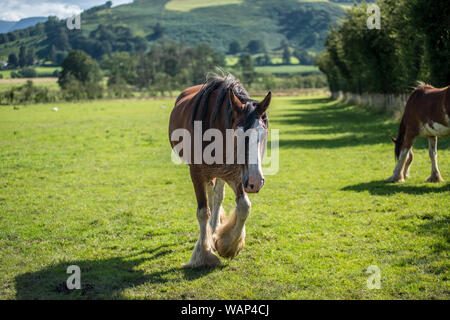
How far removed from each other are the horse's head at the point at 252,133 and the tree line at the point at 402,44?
15431 mm

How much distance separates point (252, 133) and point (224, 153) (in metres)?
0.83

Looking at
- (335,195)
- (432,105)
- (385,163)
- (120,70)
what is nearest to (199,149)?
(335,195)

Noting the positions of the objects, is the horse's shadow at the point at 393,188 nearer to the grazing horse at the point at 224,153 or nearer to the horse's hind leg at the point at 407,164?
the horse's hind leg at the point at 407,164

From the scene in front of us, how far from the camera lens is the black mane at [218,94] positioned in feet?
16.9

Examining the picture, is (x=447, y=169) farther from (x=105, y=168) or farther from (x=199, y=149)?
(x=105, y=168)

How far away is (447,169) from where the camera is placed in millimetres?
11234

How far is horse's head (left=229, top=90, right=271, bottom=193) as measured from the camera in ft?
14.6

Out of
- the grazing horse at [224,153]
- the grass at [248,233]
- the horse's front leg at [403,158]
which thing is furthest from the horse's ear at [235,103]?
the horse's front leg at [403,158]

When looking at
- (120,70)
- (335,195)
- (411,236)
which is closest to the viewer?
(411,236)

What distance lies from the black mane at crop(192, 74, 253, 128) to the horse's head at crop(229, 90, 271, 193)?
0.85ft

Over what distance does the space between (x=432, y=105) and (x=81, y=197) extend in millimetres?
9027

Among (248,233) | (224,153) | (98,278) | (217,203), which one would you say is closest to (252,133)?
(224,153)

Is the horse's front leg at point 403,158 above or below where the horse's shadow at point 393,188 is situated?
above

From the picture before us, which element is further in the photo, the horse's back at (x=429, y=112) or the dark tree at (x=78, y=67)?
the dark tree at (x=78, y=67)
